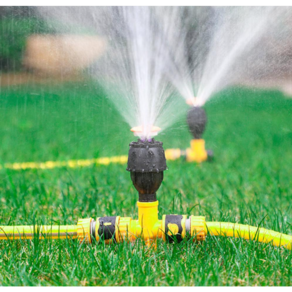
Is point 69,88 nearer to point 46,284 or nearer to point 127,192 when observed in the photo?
point 127,192

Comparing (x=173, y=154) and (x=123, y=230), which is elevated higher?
(x=173, y=154)

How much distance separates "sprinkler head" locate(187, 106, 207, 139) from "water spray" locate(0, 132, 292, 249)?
934mm

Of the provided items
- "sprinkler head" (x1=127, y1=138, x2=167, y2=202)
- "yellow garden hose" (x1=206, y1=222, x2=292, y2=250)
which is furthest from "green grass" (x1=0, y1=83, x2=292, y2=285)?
"sprinkler head" (x1=127, y1=138, x2=167, y2=202)

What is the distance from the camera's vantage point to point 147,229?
1.65 m

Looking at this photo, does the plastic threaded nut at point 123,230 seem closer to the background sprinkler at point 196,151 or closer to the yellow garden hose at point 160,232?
the yellow garden hose at point 160,232

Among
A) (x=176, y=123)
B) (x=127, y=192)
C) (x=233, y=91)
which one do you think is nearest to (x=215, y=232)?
(x=176, y=123)

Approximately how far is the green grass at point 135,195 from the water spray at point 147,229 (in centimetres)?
4

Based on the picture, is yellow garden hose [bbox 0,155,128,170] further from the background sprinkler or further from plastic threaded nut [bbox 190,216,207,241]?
plastic threaded nut [bbox 190,216,207,241]

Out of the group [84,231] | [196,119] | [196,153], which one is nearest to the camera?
[84,231]

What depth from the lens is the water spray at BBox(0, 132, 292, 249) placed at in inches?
61.9

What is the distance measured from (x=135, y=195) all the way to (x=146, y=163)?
80 centimetres

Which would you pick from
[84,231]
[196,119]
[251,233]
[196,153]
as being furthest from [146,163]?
[196,153]

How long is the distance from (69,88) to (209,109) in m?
1.17

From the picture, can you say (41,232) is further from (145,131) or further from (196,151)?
(196,151)
